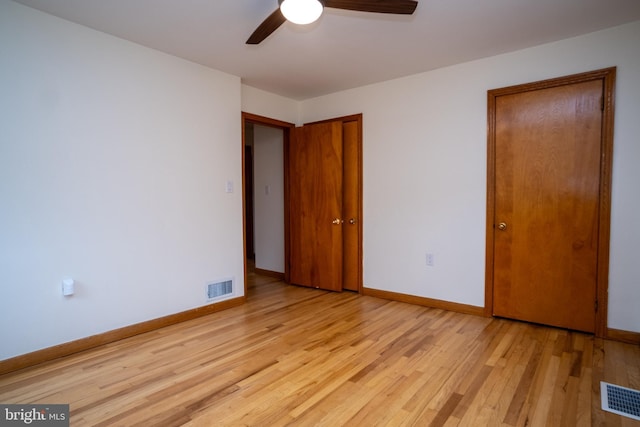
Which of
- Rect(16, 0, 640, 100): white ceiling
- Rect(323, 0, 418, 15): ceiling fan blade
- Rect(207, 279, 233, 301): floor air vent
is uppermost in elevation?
Rect(16, 0, 640, 100): white ceiling

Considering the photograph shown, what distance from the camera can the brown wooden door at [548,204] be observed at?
275 cm

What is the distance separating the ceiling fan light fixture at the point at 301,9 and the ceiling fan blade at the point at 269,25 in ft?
0.27

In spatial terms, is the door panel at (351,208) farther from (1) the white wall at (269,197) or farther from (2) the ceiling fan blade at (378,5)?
(2) the ceiling fan blade at (378,5)

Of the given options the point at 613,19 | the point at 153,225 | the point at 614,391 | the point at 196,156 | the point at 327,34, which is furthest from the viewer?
the point at 196,156

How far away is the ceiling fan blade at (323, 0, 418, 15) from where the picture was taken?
1.85m

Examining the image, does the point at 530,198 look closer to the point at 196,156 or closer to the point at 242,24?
the point at 242,24

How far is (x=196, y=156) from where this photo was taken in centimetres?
330

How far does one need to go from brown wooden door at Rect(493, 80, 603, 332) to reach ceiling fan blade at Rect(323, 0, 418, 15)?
1698 millimetres

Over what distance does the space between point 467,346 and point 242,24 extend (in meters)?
2.97

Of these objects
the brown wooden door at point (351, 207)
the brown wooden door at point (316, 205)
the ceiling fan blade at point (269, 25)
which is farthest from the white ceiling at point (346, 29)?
the brown wooden door at point (316, 205)

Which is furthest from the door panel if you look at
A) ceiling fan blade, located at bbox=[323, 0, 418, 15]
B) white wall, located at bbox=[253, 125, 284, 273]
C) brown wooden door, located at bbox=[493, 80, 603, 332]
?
ceiling fan blade, located at bbox=[323, 0, 418, 15]

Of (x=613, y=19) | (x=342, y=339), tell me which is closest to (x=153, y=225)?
(x=342, y=339)

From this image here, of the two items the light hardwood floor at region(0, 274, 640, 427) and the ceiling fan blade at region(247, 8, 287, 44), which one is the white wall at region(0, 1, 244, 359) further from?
the ceiling fan blade at region(247, 8, 287, 44)

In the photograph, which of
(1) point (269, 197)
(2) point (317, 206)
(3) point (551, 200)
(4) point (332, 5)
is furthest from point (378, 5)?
(1) point (269, 197)
